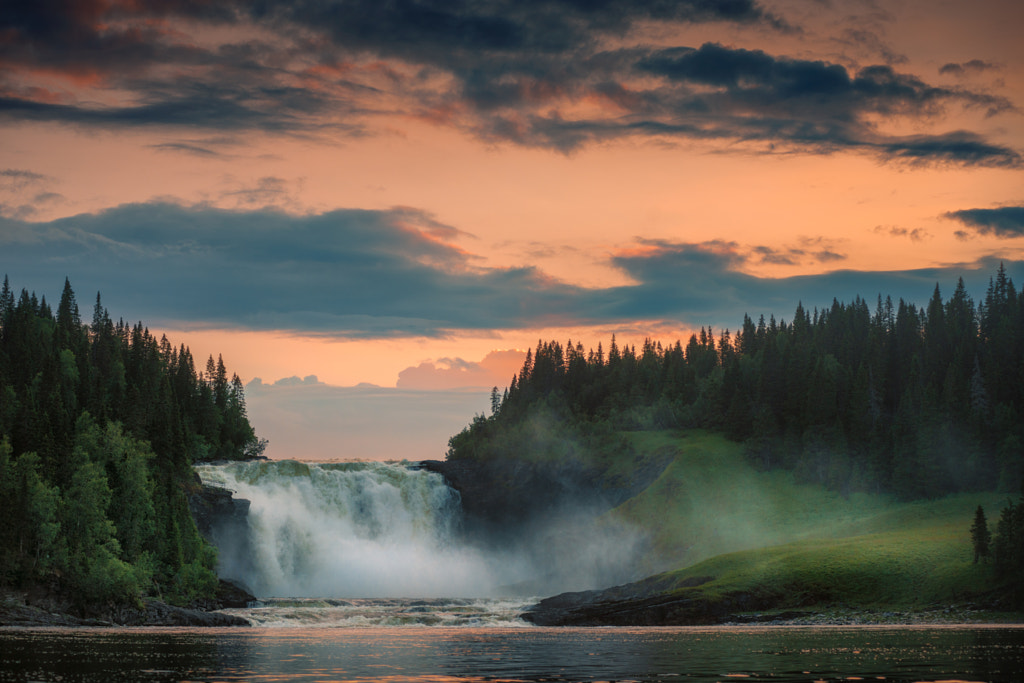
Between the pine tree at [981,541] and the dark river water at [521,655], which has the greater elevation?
the pine tree at [981,541]

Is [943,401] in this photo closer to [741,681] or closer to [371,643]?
[371,643]

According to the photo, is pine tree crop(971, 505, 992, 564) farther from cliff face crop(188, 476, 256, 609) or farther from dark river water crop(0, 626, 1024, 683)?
cliff face crop(188, 476, 256, 609)

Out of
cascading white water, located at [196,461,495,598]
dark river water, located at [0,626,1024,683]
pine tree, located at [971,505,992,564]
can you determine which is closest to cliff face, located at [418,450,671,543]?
cascading white water, located at [196,461,495,598]

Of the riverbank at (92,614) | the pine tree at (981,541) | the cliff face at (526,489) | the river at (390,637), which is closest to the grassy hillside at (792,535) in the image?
the pine tree at (981,541)

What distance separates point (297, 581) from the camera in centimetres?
15312

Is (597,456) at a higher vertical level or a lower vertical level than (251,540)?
higher

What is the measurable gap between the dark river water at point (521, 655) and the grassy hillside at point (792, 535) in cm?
2255

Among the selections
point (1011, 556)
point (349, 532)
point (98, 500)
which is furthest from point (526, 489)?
point (1011, 556)

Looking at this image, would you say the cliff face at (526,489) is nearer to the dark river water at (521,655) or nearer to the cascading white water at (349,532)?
the cascading white water at (349,532)

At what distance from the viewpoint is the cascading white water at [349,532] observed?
504 ft

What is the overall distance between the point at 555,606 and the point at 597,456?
8228cm

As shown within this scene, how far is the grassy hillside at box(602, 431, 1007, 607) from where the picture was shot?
10744cm

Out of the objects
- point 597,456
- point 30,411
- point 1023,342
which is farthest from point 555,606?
point 1023,342

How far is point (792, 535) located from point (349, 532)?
71.4 m
